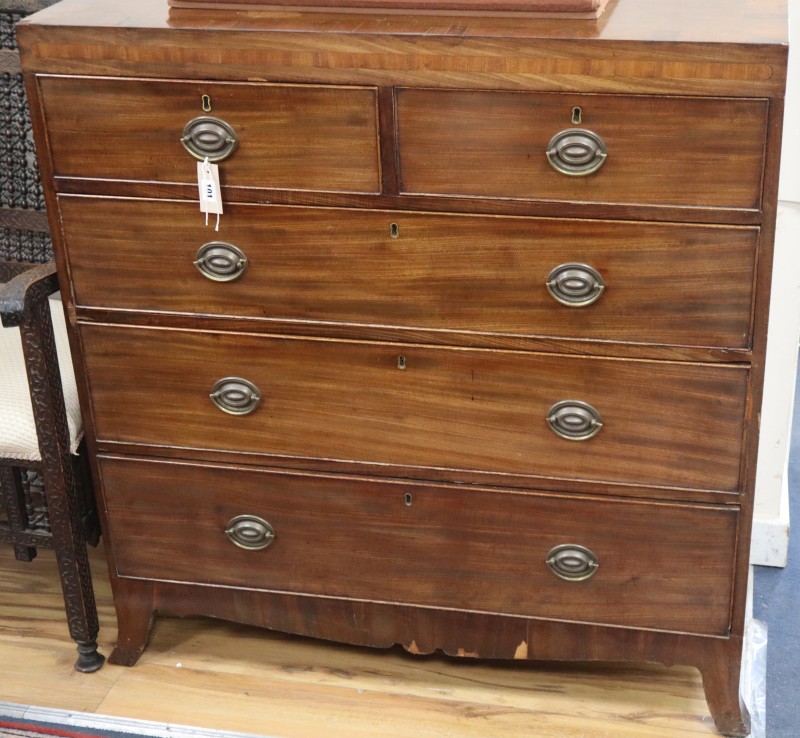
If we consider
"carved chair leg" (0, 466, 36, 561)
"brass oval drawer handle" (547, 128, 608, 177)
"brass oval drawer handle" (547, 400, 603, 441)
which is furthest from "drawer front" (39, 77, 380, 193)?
"carved chair leg" (0, 466, 36, 561)

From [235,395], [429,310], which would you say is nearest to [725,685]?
[429,310]

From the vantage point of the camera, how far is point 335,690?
2.03 metres

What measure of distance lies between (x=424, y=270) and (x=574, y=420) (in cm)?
30

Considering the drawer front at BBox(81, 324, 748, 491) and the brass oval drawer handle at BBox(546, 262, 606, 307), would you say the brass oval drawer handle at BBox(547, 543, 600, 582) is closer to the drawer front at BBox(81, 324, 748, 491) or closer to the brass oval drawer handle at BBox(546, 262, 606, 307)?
the drawer front at BBox(81, 324, 748, 491)

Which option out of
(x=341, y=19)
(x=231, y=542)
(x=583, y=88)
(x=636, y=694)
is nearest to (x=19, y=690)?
(x=231, y=542)

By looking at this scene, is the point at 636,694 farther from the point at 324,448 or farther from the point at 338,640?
the point at 324,448

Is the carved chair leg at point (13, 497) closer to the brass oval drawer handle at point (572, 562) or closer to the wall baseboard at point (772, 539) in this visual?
the brass oval drawer handle at point (572, 562)

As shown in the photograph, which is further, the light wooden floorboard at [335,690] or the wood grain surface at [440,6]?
the light wooden floorboard at [335,690]

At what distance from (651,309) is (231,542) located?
2.55 ft

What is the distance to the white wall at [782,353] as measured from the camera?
77.9 inches

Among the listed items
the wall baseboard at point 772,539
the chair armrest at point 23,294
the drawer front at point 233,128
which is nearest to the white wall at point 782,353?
the wall baseboard at point 772,539

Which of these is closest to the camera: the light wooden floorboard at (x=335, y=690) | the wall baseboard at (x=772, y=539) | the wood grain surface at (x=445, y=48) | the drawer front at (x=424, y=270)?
the wood grain surface at (x=445, y=48)

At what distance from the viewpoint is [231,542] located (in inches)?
76.5

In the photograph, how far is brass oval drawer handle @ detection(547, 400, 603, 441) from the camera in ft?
5.62
